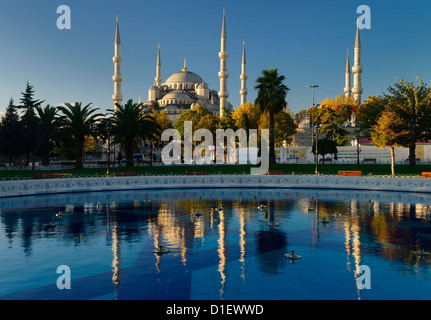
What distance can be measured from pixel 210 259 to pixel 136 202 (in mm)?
14967

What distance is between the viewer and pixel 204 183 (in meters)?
37.3

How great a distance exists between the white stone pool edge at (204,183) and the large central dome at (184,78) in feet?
442

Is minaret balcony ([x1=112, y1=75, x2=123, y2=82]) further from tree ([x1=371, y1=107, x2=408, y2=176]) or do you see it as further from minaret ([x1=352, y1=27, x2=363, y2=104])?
tree ([x1=371, y1=107, x2=408, y2=176])

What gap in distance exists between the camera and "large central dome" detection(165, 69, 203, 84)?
550 feet

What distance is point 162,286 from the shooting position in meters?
10.4

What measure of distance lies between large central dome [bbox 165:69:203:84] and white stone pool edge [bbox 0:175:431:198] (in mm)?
134682

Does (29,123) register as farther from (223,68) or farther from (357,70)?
(357,70)

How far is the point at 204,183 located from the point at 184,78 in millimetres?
136003

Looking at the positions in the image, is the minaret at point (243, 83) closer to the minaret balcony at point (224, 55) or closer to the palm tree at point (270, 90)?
the minaret balcony at point (224, 55)

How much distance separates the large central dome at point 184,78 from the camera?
6604 inches

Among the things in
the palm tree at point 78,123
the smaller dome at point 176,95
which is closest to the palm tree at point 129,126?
the palm tree at point 78,123

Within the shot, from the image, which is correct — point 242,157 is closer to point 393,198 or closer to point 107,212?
point 393,198

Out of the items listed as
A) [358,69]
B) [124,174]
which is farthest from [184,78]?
[124,174]

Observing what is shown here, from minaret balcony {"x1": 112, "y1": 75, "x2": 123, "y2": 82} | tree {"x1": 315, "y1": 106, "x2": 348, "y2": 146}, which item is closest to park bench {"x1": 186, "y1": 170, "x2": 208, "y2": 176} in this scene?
tree {"x1": 315, "y1": 106, "x2": 348, "y2": 146}
